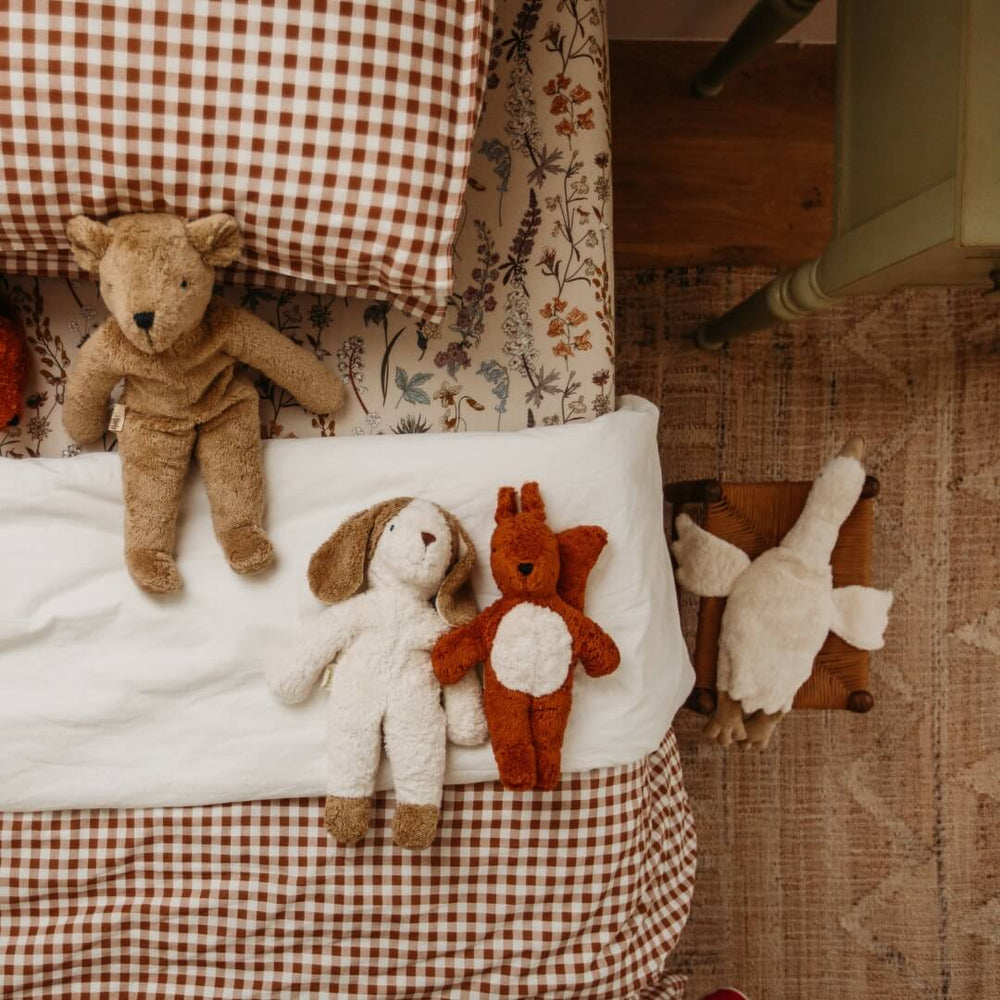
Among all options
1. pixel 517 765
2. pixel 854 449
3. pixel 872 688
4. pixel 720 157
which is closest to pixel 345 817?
pixel 517 765

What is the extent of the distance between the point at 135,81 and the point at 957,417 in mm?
1365

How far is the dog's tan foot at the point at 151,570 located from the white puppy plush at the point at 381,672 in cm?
16

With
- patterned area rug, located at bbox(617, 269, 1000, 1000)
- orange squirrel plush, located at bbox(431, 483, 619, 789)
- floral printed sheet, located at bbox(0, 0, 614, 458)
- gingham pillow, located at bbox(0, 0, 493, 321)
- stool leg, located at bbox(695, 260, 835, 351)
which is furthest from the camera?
patterned area rug, located at bbox(617, 269, 1000, 1000)

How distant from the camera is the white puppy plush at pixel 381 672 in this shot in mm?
912

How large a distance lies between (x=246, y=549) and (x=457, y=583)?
0.25m

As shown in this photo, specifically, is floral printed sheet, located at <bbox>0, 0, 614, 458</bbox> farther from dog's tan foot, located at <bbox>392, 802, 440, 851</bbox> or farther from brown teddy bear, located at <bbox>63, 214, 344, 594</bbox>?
dog's tan foot, located at <bbox>392, 802, 440, 851</bbox>

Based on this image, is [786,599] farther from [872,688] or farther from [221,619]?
[221,619]

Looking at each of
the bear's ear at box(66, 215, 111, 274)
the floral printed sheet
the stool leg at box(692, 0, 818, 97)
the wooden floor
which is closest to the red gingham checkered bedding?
the floral printed sheet

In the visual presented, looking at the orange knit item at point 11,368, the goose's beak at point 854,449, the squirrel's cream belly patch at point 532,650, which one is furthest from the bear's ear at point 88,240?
the goose's beak at point 854,449

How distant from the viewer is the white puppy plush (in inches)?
35.9

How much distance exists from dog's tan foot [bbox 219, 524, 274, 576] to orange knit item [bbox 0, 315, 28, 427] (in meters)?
0.30

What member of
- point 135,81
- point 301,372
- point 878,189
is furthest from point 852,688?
point 135,81

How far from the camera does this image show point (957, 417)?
144 centimetres

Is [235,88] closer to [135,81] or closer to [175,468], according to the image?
[135,81]
